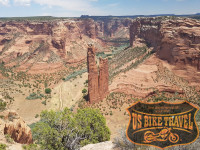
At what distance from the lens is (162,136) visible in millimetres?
9336

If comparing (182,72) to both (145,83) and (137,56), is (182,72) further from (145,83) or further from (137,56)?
(137,56)

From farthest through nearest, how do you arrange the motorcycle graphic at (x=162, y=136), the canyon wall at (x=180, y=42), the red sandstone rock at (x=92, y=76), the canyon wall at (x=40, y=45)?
the canyon wall at (x=40, y=45) < the canyon wall at (x=180, y=42) < the red sandstone rock at (x=92, y=76) < the motorcycle graphic at (x=162, y=136)

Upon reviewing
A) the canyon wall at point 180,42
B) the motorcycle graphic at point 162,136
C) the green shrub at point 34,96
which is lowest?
the green shrub at point 34,96

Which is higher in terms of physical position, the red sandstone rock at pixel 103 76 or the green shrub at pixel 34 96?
the red sandstone rock at pixel 103 76

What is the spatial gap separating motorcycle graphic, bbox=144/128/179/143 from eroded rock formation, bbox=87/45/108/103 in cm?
2320

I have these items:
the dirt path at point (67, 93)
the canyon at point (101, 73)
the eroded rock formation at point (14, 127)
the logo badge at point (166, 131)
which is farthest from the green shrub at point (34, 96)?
the logo badge at point (166, 131)

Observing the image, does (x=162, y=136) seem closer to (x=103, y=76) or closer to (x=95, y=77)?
(x=95, y=77)

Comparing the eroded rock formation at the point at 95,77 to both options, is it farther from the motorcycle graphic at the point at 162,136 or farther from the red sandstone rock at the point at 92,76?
the motorcycle graphic at the point at 162,136

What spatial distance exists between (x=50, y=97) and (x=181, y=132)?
42107 millimetres

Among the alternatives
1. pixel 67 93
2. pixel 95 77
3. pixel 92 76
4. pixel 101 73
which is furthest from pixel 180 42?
pixel 67 93

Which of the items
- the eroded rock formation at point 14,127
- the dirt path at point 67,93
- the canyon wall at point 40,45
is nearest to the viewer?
the eroded rock formation at point 14,127

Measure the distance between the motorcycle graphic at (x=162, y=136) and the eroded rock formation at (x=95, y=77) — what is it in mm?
23201

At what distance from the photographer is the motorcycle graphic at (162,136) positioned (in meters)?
9.20

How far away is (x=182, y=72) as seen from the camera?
37.9 metres
